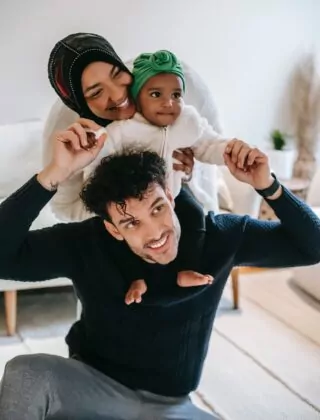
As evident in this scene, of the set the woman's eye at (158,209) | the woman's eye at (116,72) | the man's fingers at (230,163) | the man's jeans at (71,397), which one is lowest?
the man's jeans at (71,397)

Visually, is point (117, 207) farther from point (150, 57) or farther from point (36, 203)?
point (150, 57)

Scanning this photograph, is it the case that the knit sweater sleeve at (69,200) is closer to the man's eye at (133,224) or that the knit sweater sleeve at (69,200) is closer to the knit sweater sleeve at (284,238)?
the man's eye at (133,224)

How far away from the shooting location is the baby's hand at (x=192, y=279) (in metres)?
1.23

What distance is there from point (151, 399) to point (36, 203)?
1.58ft

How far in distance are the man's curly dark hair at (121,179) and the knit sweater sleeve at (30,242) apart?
9 cm

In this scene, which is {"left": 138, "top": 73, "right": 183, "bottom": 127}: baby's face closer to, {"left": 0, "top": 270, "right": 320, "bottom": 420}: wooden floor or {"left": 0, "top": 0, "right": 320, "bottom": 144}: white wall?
{"left": 0, "top": 270, "right": 320, "bottom": 420}: wooden floor

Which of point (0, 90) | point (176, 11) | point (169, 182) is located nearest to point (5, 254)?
point (169, 182)

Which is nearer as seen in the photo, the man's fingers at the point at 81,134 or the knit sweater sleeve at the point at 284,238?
the man's fingers at the point at 81,134

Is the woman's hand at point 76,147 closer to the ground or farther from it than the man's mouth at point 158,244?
farther from it

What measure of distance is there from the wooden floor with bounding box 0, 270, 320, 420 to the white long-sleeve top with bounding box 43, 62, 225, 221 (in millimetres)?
610

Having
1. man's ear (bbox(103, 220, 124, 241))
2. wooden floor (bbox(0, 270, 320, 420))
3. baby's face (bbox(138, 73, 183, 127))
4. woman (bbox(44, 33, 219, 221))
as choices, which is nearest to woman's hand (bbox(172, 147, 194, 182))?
woman (bbox(44, 33, 219, 221))

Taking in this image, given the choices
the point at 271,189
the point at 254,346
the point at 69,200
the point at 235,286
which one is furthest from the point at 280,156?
the point at 271,189

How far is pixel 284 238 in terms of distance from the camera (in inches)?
51.0

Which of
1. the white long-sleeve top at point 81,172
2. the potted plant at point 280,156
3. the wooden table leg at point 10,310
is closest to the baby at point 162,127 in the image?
the white long-sleeve top at point 81,172
